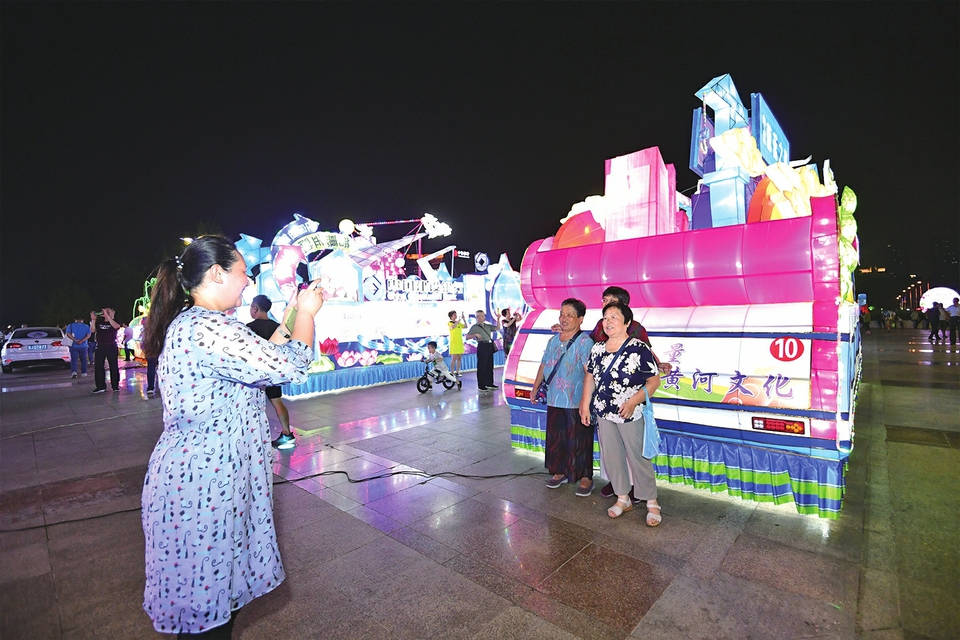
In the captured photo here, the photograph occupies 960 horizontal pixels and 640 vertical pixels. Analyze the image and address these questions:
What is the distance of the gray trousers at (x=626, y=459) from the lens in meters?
3.49

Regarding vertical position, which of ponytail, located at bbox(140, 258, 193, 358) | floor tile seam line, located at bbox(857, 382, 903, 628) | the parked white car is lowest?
floor tile seam line, located at bbox(857, 382, 903, 628)

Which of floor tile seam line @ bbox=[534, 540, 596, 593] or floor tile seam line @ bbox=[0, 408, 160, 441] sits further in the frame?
floor tile seam line @ bbox=[0, 408, 160, 441]

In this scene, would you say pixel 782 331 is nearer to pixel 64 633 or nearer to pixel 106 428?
pixel 64 633

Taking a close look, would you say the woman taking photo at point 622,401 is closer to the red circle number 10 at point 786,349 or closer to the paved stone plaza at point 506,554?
the paved stone plaza at point 506,554

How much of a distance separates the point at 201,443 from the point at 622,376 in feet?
8.50

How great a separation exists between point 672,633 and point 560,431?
196 cm

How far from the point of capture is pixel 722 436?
12.2 feet

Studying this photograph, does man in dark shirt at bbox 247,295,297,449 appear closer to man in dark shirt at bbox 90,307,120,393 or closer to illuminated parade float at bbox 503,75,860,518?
illuminated parade float at bbox 503,75,860,518

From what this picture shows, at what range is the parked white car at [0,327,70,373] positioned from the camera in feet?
50.4

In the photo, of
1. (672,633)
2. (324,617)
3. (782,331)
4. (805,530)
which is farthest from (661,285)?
(324,617)

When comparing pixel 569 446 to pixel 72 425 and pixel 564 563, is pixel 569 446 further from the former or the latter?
pixel 72 425

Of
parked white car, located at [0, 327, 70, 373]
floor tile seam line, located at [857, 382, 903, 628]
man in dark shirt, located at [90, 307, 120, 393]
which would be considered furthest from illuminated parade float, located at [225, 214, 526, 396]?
parked white car, located at [0, 327, 70, 373]

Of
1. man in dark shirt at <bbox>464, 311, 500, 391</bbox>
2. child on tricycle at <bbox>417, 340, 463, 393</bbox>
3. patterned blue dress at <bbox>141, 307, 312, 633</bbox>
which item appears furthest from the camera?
man in dark shirt at <bbox>464, 311, 500, 391</bbox>

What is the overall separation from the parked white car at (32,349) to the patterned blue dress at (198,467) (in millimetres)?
17747
